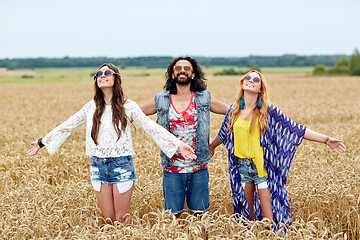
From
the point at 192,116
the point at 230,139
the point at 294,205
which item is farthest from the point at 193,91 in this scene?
the point at 294,205

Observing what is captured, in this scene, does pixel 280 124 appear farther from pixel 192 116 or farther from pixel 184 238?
pixel 184 238

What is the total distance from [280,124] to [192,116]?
1087mm

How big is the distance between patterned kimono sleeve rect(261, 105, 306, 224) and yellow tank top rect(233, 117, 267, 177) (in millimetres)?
75

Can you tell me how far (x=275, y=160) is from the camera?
446cm

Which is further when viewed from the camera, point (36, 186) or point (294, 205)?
point (36, 186)

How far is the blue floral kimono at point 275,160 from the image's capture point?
4.40m

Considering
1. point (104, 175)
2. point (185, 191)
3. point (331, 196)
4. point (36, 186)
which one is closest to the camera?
point (104, 175)

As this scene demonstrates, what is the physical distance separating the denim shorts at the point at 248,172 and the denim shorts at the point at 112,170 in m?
1.35

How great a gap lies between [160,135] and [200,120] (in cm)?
54

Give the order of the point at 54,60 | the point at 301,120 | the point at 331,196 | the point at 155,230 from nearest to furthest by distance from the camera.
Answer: the point at 155,230 → the point at 331,196 → the point at 301,120 → the point at 54,60

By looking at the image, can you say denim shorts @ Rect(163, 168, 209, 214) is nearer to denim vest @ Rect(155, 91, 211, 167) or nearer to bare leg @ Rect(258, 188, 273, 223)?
denim vest @ Rect(155, 91, 211, 167)

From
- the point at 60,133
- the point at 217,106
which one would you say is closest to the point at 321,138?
the point at 217,106

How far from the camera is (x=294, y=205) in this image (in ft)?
17.3

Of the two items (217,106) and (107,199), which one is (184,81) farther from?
(107,199)
